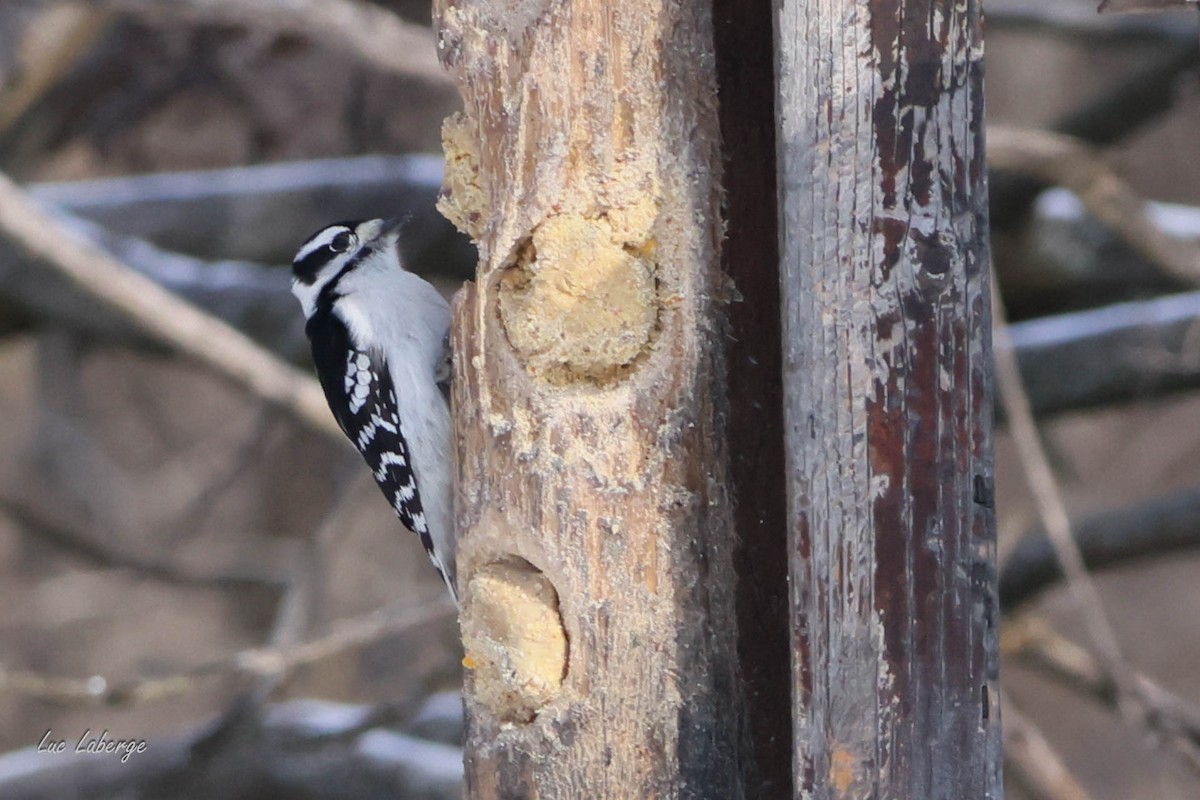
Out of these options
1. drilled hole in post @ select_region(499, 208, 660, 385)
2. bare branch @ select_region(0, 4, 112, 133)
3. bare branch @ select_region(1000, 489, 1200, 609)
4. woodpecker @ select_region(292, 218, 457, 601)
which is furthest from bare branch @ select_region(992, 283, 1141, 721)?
bare branch @ select_region(0, 4, 112, 133)

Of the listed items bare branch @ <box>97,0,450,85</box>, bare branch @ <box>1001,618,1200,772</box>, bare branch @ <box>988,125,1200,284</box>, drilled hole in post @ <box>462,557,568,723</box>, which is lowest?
bare branch @ <box>1001,618,1200,772</box>

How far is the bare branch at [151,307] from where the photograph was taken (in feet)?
13.3

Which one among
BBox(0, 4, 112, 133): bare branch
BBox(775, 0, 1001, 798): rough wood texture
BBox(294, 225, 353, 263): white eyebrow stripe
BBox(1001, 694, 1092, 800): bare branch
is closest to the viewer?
BBox(775, 0, 1001, 798): rough wood texture

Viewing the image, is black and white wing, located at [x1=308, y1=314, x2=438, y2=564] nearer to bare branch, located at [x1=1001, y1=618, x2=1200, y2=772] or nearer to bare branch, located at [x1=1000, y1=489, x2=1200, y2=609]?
bare branch, located at [x1=1001, y1=618, x2=1200, y2=772]

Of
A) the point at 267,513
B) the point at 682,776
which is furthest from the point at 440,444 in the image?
the point at 267,513

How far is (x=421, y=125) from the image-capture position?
7.01 meters

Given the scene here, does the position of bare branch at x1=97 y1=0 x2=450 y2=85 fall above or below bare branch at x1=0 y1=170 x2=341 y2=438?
above

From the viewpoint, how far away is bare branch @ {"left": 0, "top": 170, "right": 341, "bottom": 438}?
404cm

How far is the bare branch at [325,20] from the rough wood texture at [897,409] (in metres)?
2.62

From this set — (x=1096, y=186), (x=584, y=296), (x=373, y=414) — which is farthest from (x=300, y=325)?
(x=584, y=296)

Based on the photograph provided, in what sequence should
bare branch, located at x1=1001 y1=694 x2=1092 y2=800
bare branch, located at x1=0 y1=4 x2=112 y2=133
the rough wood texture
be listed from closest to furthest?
the rough wood texture, bare branch, located at x1=1001 y1=694 x2=1092 y2=800, bare branch, located at x1=0 y1=4 x2=112 y2=133

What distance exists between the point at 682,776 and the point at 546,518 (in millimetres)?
380

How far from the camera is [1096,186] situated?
4488mm

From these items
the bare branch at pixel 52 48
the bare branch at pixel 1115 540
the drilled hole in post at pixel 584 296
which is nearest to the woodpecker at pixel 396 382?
the drilled hole in post at pixel 584 296
